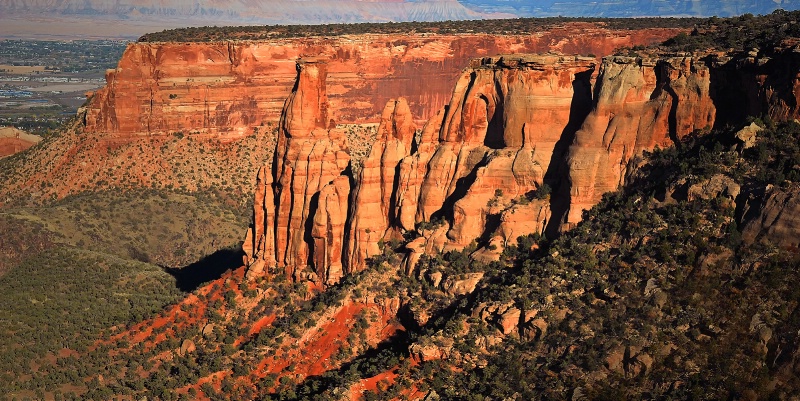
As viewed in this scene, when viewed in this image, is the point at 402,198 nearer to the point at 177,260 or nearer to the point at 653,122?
the point at 653,122

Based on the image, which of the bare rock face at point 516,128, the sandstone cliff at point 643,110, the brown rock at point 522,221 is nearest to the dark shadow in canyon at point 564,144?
the bare rock face at point 516,128

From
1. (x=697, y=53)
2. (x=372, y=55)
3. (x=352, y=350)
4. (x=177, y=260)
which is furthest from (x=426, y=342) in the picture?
(x=372, y=55)

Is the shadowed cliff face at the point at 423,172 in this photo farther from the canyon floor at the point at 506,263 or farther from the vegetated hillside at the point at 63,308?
the vegetated hillside at the point at 63,308

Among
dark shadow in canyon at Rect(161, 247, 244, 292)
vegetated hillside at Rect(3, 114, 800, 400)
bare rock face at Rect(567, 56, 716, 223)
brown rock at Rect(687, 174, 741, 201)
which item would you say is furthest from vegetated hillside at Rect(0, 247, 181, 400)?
brown rock at Rect(687, 174, 741, 201)

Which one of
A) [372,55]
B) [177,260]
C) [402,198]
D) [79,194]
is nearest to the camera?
[402,198]

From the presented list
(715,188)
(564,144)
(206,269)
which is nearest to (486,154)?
(564,144)

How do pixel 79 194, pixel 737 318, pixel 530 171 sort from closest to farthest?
pixel 737 318
pixel 530 171
pixel 79 194
